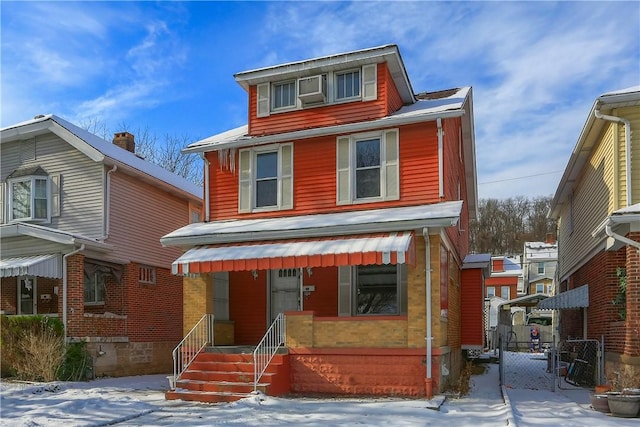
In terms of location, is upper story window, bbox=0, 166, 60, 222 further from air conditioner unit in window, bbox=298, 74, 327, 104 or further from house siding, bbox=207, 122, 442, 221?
air conditioner unit in window, bbox=298, 74, 327, 104

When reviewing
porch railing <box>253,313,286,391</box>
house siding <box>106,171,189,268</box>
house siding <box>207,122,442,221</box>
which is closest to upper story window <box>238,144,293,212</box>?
house siding <box>207,122,442,221</box>

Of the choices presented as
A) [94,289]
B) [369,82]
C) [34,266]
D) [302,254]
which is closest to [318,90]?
[369,82]

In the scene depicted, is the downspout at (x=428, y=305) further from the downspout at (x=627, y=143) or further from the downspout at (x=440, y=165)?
the downspout at (x=627, y=143)

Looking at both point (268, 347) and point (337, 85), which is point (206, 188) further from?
point (268, 347)

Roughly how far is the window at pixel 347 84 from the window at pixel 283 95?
1.29 m

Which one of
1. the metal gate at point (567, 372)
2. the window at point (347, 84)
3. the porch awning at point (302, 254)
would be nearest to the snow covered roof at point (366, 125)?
the window at point (347, 84)

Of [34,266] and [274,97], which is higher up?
[274,97]

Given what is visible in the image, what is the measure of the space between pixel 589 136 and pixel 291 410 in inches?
402

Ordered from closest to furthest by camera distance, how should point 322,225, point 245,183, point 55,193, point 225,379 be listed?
point 225,379 → point 322,225 → point 245,183 → point 55,193

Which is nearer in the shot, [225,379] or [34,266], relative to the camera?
[225,379]

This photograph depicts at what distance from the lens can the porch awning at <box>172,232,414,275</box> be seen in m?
12.1

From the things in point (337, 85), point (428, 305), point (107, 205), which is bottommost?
→ point (428, 305)

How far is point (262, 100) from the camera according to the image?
1648 cm

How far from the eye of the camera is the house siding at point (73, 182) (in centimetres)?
1788
